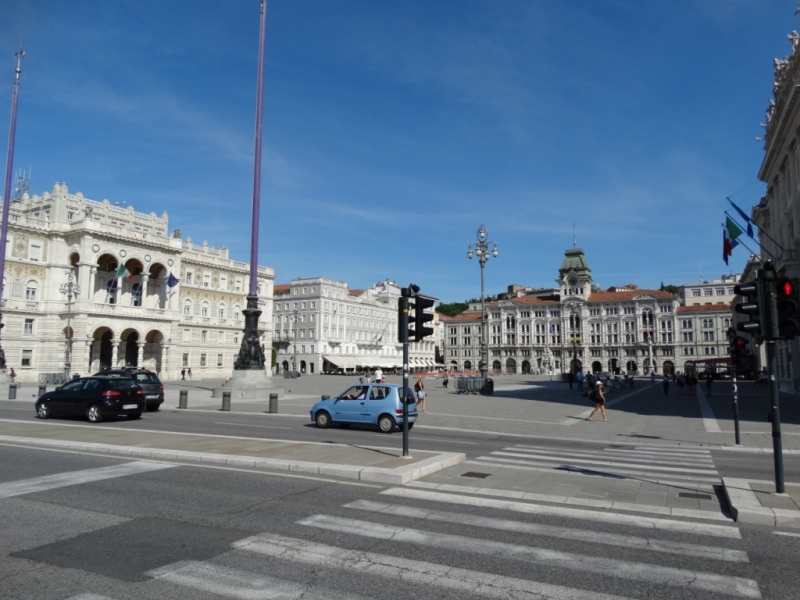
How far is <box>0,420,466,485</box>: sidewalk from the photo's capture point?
10.1 meters

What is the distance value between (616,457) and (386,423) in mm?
6761

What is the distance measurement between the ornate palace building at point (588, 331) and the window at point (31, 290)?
82923mm

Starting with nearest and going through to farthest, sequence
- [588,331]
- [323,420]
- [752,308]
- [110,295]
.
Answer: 1. [752,308]
2. [323,420]
3. [110,295]
4. [588,331]

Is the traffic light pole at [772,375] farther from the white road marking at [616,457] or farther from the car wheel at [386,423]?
the car wheel at [386,423]

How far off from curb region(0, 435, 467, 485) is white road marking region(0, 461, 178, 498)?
69cm

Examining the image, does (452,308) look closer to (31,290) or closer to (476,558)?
(31,290)

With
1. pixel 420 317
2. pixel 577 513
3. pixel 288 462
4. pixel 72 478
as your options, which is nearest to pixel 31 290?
pixel 72 478

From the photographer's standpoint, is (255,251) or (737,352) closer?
(737,352)

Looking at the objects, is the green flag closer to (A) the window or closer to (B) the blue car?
(B) the blue car

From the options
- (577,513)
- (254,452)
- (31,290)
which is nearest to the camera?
(577,513)

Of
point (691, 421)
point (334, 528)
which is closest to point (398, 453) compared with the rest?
point (334, 528)

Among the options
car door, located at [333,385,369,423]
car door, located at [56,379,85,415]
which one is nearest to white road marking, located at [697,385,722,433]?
car door, located at [333,385,369,423]

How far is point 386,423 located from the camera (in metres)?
17.6

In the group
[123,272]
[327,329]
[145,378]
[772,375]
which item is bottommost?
[145,378]
